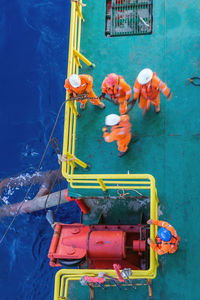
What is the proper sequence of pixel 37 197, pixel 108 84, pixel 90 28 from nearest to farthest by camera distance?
pixel 108 84 → pixel 90 28 → pixel 37 197

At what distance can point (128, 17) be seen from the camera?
9.19 meters

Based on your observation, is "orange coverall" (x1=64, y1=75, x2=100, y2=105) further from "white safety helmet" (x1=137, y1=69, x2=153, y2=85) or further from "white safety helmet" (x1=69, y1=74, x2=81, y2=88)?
"white safety helmet" (x1=137, y1=69, x2=153, y2=85)

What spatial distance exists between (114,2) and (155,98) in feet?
11.8

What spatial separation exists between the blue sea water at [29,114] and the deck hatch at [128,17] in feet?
13.2

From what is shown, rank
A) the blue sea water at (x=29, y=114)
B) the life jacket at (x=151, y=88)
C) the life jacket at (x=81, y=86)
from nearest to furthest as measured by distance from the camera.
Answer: the life jacket at (x=151, y=88), the life jacket at (x=81, y=86), the blue sea water at (x=29, y=114)

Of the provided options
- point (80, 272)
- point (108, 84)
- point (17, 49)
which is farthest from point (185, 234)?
point (17, 49)

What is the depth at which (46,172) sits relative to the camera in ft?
37.6

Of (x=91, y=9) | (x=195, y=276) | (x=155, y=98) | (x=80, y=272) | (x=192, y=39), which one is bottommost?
(x=195, y=276)

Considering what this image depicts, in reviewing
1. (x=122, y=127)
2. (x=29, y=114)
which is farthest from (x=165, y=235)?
(x=29, y=114)

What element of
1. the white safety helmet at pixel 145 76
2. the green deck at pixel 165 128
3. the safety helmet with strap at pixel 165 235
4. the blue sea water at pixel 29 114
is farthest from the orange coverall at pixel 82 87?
the blue sea water at pixel 29 114

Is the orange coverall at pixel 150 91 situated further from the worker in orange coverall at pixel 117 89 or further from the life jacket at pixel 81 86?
the life jacket at pixel 81 86

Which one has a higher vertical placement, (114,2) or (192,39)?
(114,2)

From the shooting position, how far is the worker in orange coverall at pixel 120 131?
289 inches

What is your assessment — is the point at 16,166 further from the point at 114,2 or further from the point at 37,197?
the point at 114,2
